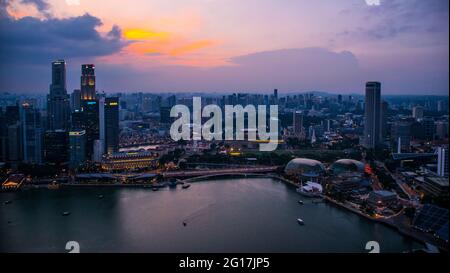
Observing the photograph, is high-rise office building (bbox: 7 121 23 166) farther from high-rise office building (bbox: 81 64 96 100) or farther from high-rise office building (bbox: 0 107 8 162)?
high-rise office building (bbox: 81 64 96 100)

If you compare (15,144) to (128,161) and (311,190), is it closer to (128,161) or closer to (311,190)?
(128,161)

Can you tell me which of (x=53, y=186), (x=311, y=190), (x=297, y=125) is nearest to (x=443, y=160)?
(x=311, y=190)

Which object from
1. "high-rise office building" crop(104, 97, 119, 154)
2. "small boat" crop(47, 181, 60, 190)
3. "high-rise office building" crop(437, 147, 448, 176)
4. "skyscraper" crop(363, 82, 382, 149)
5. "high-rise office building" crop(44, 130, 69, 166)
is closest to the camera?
"high-rise office building" crop(437, 147, 448, 176)

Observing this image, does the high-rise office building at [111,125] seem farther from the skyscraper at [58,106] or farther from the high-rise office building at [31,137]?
the high-rise office building at [31,137]

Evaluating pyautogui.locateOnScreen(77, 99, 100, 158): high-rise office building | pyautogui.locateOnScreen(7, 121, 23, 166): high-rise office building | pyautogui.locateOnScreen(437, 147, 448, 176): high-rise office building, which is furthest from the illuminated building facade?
pyautogui.locateOnScreen(437, 147, 448, 176): high-rise office building
